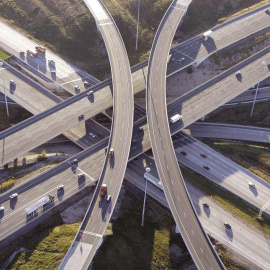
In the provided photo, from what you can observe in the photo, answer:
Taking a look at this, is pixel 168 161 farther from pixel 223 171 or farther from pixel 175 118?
pixel 223 171

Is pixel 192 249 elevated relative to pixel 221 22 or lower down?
lower down

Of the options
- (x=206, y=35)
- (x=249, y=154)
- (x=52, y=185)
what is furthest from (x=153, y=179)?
(x=206, y=35)

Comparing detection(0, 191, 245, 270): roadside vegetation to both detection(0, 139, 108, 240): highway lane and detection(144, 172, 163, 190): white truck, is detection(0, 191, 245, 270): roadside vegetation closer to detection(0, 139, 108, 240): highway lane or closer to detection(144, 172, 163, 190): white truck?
detection(0, 139, 108, 240): highway lane

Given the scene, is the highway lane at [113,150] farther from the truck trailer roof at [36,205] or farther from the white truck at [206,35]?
the white truck at [206,35]

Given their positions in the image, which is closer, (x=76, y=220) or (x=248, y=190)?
(x=76, y=220)

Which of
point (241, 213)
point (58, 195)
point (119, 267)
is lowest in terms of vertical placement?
point (119, 267)

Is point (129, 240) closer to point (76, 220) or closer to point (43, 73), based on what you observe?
point (76, 220)

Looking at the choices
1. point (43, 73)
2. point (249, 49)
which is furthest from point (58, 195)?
point (249, 49)
